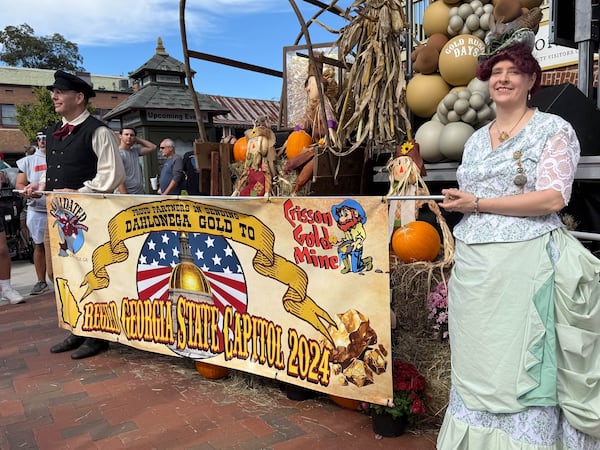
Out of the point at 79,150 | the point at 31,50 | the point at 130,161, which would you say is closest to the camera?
the point at 79,150

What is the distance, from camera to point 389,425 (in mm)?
2584

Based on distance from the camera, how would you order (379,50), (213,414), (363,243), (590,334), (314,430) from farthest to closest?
(379,50), (213,414), (314,430), (363,243), (590,334)

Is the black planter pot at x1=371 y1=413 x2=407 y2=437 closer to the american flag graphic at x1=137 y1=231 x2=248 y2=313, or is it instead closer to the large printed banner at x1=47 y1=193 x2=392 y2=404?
the large printed banner at x1=47 y1=193 x2=392 y2=404

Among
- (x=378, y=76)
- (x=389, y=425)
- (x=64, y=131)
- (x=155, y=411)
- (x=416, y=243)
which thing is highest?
(x=378, y=76)

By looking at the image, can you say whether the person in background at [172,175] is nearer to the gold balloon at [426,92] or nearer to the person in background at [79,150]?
the person in background at [79,150]

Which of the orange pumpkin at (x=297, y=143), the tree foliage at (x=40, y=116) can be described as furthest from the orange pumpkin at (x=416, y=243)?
the tree foliage at (x=40, y=116)

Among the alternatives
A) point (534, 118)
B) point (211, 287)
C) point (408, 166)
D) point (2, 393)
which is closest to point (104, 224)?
point (211, 287)

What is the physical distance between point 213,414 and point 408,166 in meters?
2.00

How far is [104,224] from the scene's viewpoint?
3709 millimetres

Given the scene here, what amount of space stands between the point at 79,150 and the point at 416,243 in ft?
9.06

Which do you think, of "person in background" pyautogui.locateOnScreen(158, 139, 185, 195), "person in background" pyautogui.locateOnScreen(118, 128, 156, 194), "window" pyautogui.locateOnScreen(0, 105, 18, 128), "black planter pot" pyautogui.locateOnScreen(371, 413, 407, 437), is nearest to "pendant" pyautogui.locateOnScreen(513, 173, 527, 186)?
"black planter pot" pyautogui.locateOnScreen(371, 413, 407, 437)

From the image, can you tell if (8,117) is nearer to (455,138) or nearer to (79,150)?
(79,150)

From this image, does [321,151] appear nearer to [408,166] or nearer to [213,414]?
[408,166]

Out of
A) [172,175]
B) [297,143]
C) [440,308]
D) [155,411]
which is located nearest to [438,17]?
[297,143]
